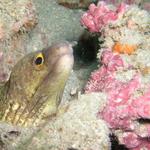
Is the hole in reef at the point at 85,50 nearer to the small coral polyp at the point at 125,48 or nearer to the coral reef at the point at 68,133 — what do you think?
the small coral polyp at the point at 125,48

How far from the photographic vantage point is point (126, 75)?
2.78 m

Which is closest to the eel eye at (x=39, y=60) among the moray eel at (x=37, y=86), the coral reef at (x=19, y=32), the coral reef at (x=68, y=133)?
the moray eel at (x=37, y=86)

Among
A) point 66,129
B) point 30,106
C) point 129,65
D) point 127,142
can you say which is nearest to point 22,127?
point 30,106

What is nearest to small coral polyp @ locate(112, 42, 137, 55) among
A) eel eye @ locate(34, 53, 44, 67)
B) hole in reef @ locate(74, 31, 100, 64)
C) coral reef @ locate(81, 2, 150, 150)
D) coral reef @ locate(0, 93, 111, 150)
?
coral reef @ locate(81, 2, 150, 150)

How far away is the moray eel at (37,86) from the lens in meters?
2.41

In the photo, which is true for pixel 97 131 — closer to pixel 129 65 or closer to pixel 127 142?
pixel 127 142

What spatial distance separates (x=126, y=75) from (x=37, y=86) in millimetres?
797

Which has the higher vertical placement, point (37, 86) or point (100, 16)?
point (100, 16)

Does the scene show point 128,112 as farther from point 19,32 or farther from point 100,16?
point 19,32

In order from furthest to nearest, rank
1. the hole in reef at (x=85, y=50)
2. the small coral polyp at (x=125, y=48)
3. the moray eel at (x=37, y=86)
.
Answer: the hole in reef at (x=85, y=50) < the small coral polyp at (x=125, y=48) < the moray eel at (x=37, y=86)

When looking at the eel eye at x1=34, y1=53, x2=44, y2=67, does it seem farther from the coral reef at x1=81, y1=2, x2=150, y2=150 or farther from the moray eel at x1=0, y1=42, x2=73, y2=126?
the coral reef at x1=81, y1=2, x2=150, y2=150

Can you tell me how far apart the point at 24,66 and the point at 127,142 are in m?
1.05

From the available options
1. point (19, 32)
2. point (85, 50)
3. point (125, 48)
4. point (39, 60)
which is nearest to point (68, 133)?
point (39, 60)

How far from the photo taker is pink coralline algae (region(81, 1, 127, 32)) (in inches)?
129
